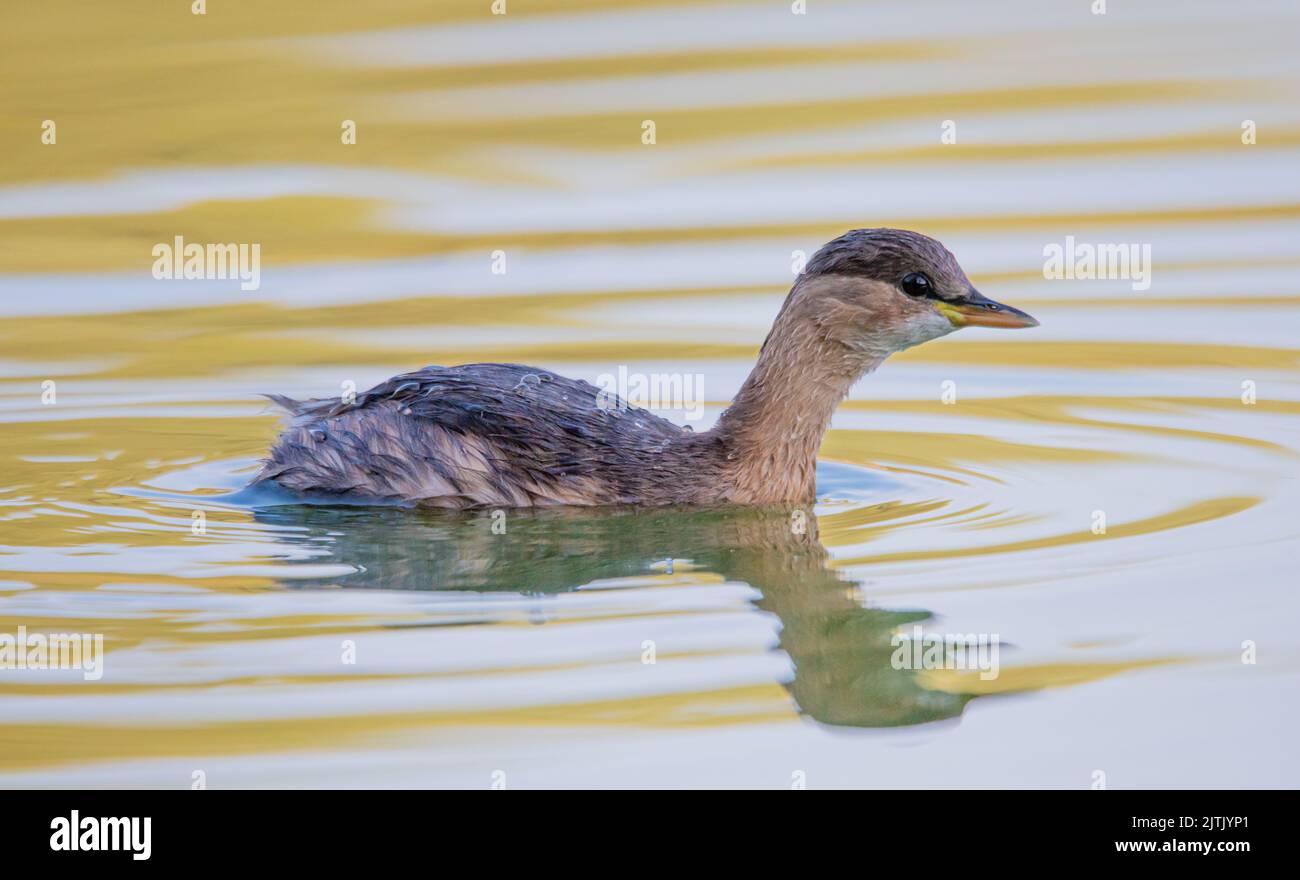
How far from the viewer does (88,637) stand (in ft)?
27.0

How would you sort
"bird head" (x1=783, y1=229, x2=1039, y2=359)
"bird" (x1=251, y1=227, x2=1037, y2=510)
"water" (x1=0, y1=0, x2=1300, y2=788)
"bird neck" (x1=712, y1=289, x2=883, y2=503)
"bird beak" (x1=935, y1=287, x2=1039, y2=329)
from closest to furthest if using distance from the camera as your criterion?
"water" (x1=0, y1=0, x2=1300, y2=788) → "bird beak" (x1=935, y1=287, x2=1039, y2=329) → "bird head" (x1=783, y1=229, x2=1039, y2=359) → "bird" (x1=251, y1=227, x2=1037, y2=510) → "bird neck" (x1=712, y1=289, x2=883, y2=503)

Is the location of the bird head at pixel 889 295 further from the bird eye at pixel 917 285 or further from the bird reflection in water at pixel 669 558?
the bird reflection in water at pixel 669 558

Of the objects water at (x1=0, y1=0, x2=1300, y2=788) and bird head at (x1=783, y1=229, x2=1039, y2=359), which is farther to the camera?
bird head at (x1=783, y1=229, x2=1039, y2=359)

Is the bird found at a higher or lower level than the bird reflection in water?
higher

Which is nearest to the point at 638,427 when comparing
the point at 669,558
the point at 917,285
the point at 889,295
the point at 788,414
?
the point at 788,414

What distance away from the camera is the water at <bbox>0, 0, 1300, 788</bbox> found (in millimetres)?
7770

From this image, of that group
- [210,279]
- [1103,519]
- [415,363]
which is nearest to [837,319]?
[1103,519]

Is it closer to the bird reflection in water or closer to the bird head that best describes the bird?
the bird head

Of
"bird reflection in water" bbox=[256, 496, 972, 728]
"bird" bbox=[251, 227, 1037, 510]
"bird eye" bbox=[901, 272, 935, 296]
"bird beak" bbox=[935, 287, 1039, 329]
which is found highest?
"bird eye" bbox=[901, 272, 935, 296]

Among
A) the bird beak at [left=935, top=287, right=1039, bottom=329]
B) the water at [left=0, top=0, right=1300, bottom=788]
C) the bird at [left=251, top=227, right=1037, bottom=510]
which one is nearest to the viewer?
the water at [left=0, top=0, right=1300, bottom=788]

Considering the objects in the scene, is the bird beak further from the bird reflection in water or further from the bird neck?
the bird reflection in water

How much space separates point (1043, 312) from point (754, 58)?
5.15 meters

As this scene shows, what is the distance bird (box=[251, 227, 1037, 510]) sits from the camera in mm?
10258

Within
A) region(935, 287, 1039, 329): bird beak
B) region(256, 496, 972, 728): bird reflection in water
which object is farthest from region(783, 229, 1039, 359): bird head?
region(256, 496, 972, 728): bird reflection in water
